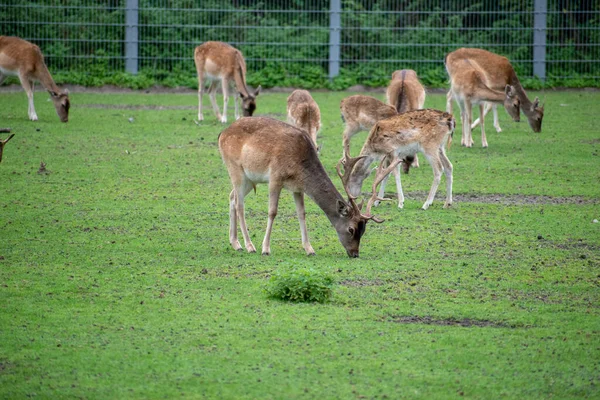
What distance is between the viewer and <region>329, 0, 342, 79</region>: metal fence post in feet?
85.8

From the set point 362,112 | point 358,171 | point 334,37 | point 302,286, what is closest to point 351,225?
point 302,286

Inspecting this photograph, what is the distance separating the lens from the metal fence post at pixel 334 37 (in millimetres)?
26141

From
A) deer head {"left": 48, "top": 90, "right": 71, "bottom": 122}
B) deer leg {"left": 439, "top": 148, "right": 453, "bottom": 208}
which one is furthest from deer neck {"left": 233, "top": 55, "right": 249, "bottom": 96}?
deer leg {"left": 439, "top": 148, "right": 453, "bottom": 208}

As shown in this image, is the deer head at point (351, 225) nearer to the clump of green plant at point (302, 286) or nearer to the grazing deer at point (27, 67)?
the clump of green plant at point (302, 286)

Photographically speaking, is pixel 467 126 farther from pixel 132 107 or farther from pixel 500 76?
pixel 132 107

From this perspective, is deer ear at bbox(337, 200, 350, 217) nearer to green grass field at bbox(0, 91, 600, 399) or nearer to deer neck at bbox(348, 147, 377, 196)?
green grass field at bbox(0, 91, 600, 399)

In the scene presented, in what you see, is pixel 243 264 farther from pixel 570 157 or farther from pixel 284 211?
pixel 570 157

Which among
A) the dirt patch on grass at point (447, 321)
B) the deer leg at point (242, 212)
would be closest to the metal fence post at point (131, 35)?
the deer leg at point (242, 212)

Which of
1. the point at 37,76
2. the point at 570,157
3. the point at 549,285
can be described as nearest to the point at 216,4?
the point at 37,76

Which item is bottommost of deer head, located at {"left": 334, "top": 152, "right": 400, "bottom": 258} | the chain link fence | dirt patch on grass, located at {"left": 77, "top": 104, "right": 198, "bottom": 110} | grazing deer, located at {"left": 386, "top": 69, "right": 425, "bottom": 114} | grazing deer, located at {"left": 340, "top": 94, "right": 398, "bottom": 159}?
deer head, located at {"left": 334, "top": 152, "right": 400, "bottom": 258}

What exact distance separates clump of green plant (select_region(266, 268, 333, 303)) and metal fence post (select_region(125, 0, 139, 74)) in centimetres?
1856

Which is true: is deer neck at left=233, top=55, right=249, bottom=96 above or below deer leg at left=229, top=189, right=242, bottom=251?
above

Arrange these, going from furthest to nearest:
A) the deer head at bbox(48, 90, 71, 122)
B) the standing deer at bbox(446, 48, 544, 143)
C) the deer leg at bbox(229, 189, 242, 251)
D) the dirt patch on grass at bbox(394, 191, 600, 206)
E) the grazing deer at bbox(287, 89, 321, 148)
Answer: the deer head at bbox(48, 90, 71, 122) → the standing deer at bbox(446, 48, 544, 143) → the grazing deer at bbox(287, 89, 321, 148) → the dirt patch on grass at bbox(394, 191, 600, 206) → the deer leg at bbox(229, 189, 242, 251)

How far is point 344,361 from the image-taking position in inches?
266
